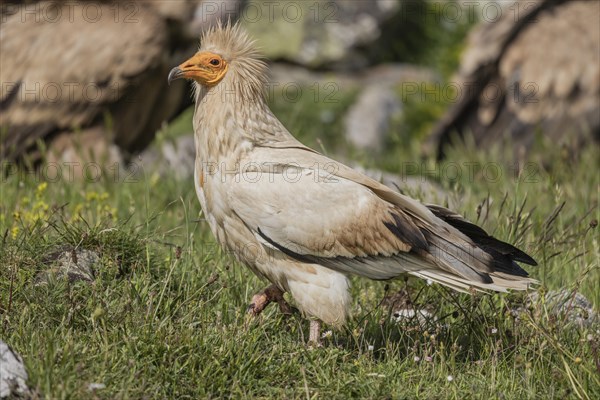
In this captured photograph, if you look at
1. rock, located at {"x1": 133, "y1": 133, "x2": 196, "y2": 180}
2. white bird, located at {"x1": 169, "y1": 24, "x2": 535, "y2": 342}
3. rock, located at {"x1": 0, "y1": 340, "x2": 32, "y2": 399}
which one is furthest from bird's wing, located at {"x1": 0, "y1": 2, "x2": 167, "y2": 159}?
rock, located at {"x1": 0, "y1": 340, "x2": 32, "y2": 399}

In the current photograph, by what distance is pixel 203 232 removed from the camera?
6.20 metres

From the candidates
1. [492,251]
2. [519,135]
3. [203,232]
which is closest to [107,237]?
[203,232]

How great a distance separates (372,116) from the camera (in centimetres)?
1240

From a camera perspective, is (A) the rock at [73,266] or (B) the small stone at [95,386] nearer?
(B) the small stone at [95,386]

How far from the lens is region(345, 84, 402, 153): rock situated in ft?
39.7

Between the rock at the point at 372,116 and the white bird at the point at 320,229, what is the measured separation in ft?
22.8

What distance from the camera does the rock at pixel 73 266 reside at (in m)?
4.49

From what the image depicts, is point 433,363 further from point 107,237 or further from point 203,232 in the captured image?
point 203,232

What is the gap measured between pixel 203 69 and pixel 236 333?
1.36m

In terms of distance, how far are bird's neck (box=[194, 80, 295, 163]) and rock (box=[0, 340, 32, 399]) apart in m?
1.47

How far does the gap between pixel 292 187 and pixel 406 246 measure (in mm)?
594

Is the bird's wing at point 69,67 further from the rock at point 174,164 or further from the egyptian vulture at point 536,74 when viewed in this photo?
the egyptian vulture at point 536,74

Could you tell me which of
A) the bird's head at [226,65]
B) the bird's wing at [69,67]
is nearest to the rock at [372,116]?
the bird's wing at [69,67]

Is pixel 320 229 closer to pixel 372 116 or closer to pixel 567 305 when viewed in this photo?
pixel 567 305
